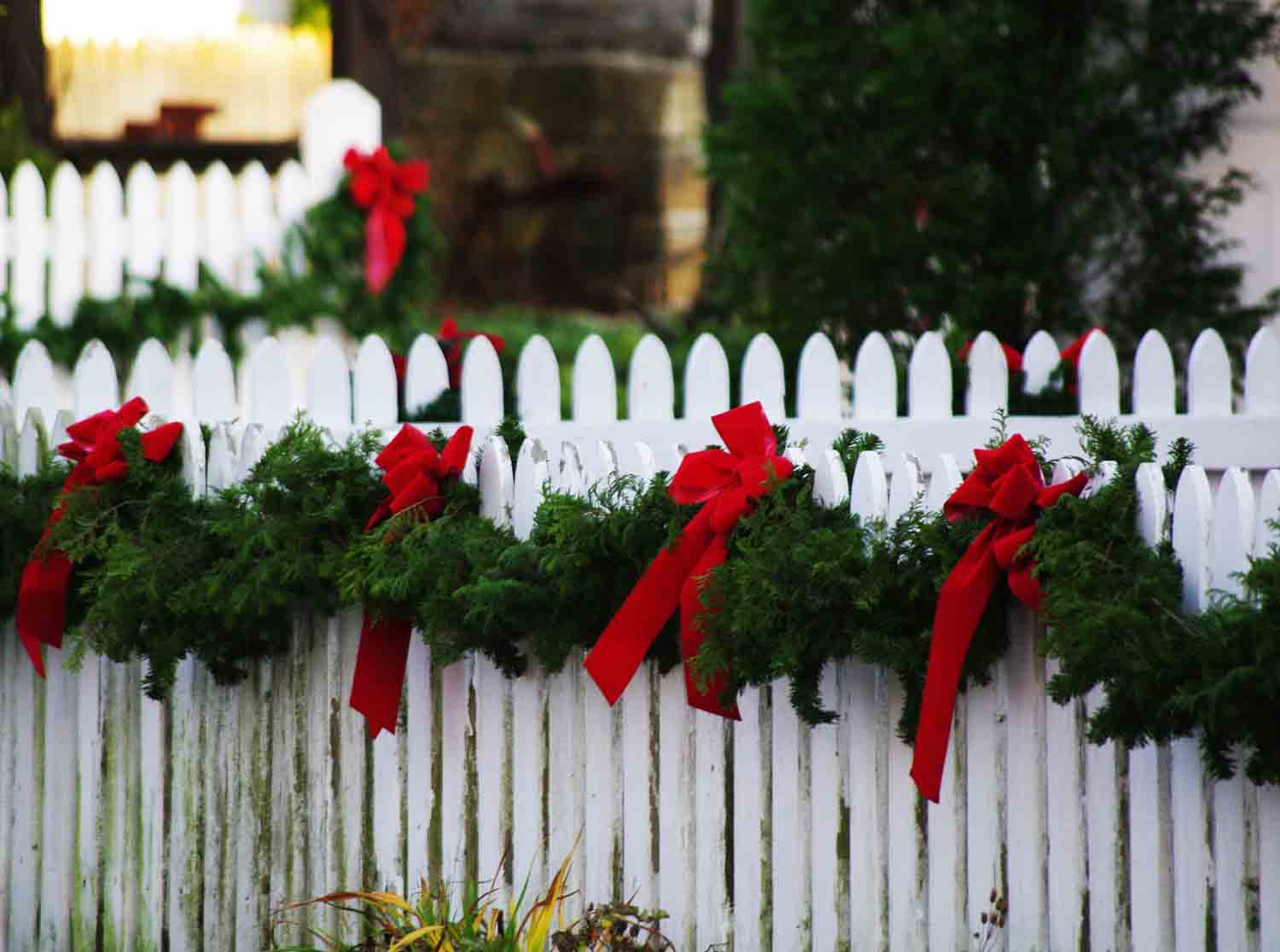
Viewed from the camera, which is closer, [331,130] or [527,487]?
[527,487]

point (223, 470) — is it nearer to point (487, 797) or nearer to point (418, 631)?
point (418, 631)

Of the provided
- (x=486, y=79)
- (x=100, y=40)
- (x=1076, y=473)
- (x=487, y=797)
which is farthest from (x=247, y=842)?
(x=486, y=79)

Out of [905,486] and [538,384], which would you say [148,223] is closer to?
[538,384]

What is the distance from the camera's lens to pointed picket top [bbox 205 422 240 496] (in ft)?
14.0

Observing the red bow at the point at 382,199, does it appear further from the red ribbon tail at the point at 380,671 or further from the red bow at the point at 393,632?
the red ribbon tail at the point at 380,671

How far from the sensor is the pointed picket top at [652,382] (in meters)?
5.03

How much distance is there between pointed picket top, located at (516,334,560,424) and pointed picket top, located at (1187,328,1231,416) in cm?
175

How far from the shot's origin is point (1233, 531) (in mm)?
Answer: 3168

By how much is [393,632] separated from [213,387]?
1202mm

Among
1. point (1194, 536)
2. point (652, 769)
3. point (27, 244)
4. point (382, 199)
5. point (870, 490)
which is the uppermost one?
point (382, 199)

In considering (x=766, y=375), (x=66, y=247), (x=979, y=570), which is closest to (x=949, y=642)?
(x=979, y=570)

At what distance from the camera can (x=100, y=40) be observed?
→ 12.3 metres

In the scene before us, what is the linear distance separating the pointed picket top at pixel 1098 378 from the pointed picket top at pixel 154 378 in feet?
8.30

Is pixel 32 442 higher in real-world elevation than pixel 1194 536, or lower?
higher
